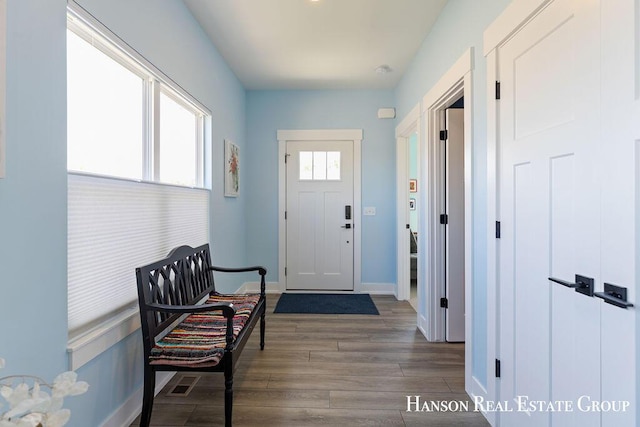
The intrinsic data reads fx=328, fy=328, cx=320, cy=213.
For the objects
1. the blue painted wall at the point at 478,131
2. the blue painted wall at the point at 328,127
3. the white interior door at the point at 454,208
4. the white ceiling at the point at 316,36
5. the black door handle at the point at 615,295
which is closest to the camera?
the black door handle at the point at 615,295

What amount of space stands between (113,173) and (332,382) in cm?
185

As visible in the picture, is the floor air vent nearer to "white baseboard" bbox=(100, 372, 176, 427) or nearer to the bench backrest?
"white baseboard" bbox=(100, 372, 176, 427)

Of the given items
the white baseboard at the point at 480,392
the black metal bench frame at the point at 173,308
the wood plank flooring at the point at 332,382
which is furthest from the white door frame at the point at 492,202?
the black metal bench frame at the point at 173,308

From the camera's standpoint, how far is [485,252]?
190 cm

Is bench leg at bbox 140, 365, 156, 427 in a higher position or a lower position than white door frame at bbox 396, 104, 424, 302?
lower

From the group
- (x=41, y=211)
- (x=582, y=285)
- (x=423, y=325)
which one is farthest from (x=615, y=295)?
(x=423, y=325)

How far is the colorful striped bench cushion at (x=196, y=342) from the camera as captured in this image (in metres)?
1.68

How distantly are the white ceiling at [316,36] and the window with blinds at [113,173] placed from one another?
0.82m

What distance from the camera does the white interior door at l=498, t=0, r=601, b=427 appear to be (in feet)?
3.74

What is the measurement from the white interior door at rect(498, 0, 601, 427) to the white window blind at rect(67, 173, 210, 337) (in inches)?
79.0

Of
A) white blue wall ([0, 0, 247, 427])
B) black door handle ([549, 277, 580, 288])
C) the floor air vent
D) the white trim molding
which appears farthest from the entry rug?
the white trim molding

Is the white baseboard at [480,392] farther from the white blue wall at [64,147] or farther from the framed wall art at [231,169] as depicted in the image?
the framed wall art at [231,169]

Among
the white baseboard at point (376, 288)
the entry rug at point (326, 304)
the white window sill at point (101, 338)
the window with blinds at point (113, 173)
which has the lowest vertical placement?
the entry rug at point (326, 304)

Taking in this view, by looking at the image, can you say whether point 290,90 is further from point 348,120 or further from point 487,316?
point 487,316
